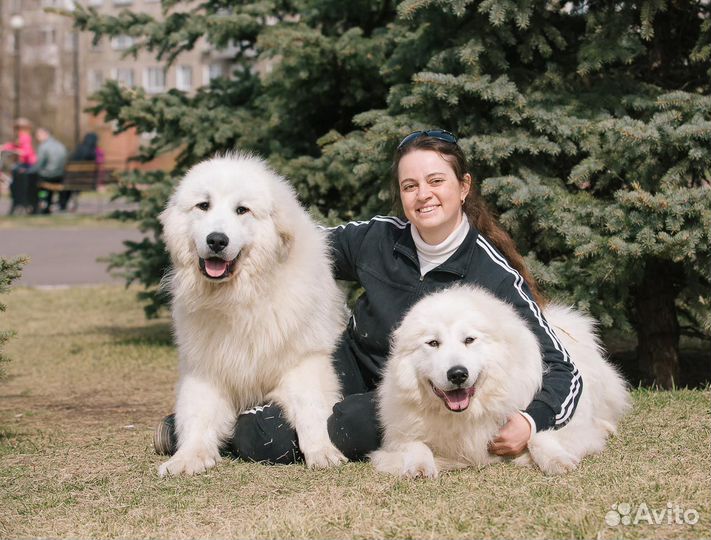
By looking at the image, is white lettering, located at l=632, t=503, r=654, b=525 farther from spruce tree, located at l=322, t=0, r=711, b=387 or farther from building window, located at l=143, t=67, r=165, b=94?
building window, located at l=143, t=67, r=165, b=94

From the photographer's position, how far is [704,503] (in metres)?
3.15

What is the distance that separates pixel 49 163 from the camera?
22406 mm

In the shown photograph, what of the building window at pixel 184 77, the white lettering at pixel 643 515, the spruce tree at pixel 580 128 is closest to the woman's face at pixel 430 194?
the spruce tree at pixel 580 128

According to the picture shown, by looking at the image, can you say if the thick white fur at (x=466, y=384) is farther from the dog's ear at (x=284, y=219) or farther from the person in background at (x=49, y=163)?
the person in background at (x=49, y=163)

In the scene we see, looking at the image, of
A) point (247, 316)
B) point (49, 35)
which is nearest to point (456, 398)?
point (247, 316)

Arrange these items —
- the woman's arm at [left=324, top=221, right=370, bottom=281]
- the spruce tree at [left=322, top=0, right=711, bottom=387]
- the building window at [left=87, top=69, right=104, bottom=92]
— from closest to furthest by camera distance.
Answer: the woman's arm at [left=324, top=221, right=370, bottom=281] < the spruce tree at [left=322, top=0, right=711, bottom=387] < the building window at [left=87, top=69, right=104, bottom=92]

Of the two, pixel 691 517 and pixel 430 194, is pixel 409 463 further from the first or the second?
pixel 430 194

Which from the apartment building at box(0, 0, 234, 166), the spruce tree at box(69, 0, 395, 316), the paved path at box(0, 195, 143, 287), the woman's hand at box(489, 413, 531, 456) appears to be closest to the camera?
the woman's hand at box(489, 413, 531, 456)

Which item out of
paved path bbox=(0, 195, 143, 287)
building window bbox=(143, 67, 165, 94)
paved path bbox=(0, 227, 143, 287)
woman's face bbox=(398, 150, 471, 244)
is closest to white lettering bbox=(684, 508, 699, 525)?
woman's face bbox=(398, 150, 471, 244)

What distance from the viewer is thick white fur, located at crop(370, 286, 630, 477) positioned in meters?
3.64

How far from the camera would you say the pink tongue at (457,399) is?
142 inches

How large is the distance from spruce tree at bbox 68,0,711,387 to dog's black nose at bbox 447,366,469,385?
1.81 m

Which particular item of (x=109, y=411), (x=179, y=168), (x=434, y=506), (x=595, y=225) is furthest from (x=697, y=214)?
(x=179, y=168)

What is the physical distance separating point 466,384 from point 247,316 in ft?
4.07
